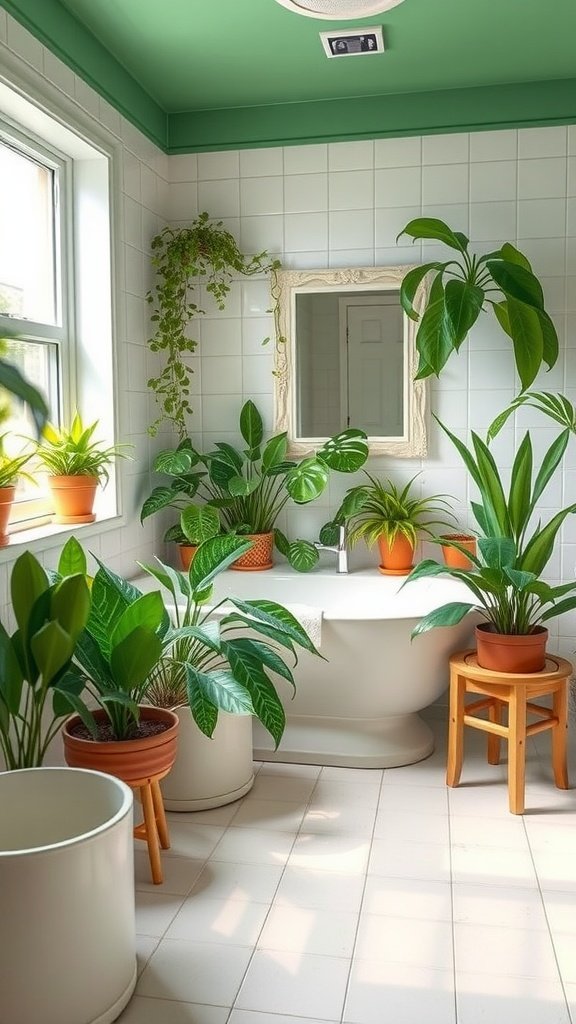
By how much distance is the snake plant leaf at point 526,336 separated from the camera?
119 inches

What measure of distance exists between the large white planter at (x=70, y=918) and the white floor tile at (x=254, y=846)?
62 centimetres

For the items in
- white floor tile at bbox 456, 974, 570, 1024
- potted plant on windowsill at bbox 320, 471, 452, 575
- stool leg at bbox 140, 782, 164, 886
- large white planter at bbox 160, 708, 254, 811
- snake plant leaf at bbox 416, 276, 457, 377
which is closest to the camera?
white floor tile at bbox 456, 974, 570, 1024

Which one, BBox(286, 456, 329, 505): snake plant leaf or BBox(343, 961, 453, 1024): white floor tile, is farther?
BBox(286, 456, 329, 505): snake plant leaf

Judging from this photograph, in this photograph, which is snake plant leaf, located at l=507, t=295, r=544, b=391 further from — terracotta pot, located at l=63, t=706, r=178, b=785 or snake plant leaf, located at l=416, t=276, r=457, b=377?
terracotta pot, located at l=63, t=706, r=178, b=785

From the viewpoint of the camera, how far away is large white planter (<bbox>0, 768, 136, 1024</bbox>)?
1.61 meters

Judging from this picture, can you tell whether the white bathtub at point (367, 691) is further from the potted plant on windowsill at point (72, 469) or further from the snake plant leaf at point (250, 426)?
the snake plant leaf at point (250, 426)

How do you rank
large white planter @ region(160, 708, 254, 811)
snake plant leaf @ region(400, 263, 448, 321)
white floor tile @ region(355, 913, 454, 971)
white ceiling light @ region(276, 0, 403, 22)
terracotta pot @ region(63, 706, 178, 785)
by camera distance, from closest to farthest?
white floor tile @ region(355, 913, 454, 971), terracotta pot @ region(63, 706, 178, 785), white ceiling light @ region(276, 0, 403, 22), large white planter @ region(160, 708, 254, 811), snake plant leaf @ region(400, 263, 448, 321)

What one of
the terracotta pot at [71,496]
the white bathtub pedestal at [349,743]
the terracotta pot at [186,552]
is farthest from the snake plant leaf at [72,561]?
the terracotta pot at [186,552]

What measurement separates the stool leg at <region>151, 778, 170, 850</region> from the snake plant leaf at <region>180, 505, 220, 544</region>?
1.19 meters

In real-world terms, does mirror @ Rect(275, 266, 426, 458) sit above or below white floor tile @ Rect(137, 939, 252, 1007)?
above

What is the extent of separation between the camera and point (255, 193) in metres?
3.72

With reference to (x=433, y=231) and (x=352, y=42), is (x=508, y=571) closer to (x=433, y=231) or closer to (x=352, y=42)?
(x=433, y=231)

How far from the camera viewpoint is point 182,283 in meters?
3.70

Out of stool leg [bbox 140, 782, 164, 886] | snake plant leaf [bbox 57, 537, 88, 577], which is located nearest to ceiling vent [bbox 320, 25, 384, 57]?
snake plant leaf [bbox 57, 537, 88, 577]
